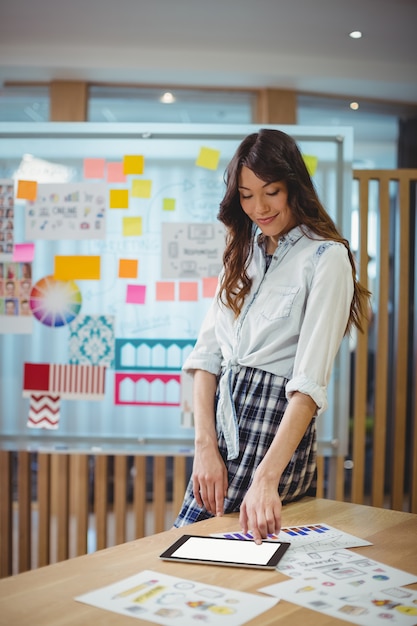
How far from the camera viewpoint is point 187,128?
308 cm

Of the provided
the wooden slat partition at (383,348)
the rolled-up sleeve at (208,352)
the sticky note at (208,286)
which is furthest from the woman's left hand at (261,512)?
the wooden slat partition at (383,348)

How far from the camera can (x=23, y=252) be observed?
312cm

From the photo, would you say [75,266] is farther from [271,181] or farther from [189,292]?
[271,181]

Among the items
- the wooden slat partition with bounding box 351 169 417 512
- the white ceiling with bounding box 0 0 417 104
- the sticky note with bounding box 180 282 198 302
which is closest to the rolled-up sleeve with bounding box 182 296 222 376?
the sticky note with bounding box 180 282 198 302

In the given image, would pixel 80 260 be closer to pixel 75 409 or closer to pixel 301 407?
pixel 75 409

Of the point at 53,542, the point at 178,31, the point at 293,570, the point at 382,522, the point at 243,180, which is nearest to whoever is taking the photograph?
the point at 293,570

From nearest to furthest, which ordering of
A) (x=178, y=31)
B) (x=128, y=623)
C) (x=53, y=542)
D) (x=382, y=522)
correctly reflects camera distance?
1. (x=128, y=623)
2. (x=382, y=522)
3. (x=178, y=31)
4. (x=53, y=542)

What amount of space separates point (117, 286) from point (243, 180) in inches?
61.8

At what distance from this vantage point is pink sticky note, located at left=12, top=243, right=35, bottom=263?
3117mm

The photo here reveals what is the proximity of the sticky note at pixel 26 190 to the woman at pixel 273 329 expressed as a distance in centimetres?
165

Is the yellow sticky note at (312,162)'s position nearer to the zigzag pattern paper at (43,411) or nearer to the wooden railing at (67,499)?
the wooden railing at (67,499)

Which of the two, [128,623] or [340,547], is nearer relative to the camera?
[128,623]

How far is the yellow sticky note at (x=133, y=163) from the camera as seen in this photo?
122 inches

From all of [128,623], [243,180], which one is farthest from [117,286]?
[128,623]
